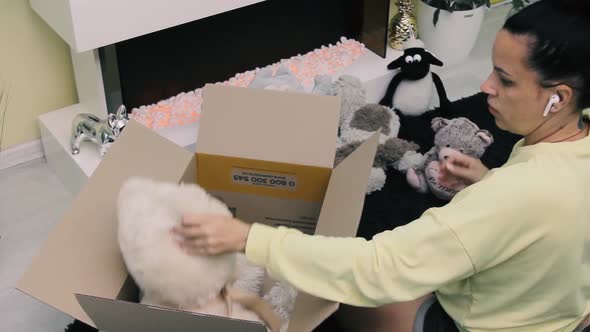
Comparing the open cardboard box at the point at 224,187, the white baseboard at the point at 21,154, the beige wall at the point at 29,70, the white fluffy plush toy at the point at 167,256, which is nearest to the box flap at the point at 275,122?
the open cardboard box at the point at 224,187

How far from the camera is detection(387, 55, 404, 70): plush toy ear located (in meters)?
2.01

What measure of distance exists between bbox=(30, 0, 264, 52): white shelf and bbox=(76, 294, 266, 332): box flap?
2.36ft

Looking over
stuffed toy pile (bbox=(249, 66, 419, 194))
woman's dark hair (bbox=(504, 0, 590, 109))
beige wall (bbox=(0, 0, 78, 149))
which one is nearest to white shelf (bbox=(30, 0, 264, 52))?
beige wall (bbox=(0, 0, 78, 149))

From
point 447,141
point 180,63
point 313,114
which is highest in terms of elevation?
point 313,114

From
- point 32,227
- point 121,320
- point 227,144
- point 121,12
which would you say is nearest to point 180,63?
point 121,12

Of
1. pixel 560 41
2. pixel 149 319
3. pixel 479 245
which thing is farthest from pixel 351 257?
pixel 560 41

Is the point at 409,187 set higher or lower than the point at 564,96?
lower

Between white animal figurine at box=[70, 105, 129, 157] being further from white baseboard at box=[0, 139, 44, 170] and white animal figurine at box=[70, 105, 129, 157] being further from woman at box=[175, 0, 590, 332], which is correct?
woman at box=[175, 0, 590, 332]

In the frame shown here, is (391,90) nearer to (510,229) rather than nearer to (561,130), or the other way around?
(561,130)

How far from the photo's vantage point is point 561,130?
966mm

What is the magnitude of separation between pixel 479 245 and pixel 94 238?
582mm

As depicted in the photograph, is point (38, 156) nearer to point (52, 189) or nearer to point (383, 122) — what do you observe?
point (52, 189)

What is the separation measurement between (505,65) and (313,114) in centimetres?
37

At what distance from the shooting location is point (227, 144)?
121 cm
